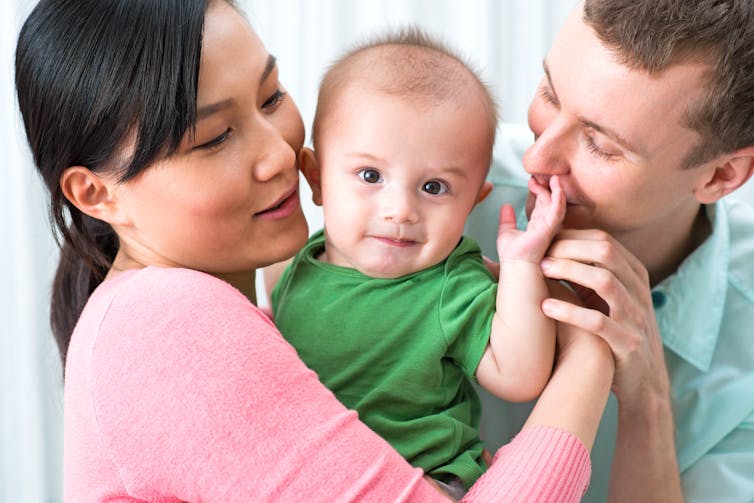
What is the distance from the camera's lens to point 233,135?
1393 mm

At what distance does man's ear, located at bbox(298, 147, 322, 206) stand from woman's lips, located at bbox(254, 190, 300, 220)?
0.09 meters

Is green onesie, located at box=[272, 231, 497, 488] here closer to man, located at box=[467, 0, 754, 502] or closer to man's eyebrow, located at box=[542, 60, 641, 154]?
man, located at box=[467, 0, 754, 502]

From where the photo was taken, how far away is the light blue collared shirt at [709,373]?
69.6 inches

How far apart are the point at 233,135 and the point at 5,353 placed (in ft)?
4.93

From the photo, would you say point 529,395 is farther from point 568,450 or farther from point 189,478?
point 189,478

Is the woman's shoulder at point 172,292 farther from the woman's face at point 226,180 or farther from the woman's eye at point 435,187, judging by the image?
the woman's eye at point 435,187

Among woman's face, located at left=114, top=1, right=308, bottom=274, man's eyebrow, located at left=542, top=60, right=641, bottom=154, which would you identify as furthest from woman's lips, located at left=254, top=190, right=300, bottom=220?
man's eyebrow, located at left=542, top=60, right=641, bottom=154

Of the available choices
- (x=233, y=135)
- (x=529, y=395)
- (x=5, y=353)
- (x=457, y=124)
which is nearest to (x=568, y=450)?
(x=529, y=395)

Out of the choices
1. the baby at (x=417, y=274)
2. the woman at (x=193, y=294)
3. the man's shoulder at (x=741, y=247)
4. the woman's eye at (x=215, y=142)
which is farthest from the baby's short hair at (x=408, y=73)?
the man's shoulder at (x=741, y=247)

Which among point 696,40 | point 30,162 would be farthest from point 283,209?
point 30,162

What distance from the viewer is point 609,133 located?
1.56 meters

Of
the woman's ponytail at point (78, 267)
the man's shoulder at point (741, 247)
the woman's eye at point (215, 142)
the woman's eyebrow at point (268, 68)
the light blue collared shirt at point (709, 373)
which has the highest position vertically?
the woman's eyebrow at point (268, 68)

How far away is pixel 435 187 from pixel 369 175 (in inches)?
4.6

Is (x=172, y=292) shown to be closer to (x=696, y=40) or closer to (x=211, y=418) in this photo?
(x=211, y=418)
